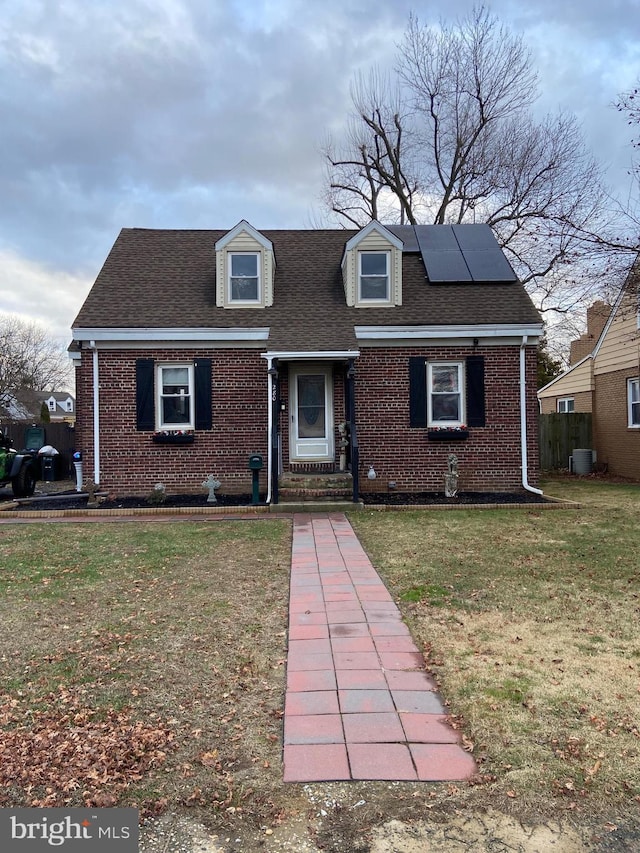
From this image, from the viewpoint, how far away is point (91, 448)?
Answer: 482 inches

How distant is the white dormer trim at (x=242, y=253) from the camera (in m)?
12.8

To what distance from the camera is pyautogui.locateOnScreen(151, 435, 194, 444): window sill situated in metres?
12.2

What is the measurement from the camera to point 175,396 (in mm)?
12336

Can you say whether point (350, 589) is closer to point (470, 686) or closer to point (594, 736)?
point (470, 686)

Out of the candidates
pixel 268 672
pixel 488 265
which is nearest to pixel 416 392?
pixel 488 265

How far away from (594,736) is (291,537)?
569 centimetres

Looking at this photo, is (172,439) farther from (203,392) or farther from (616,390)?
(616,390)

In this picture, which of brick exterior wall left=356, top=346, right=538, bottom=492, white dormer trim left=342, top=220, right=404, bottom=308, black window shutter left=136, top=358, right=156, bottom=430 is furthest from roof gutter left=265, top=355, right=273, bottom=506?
white dormer trim left=342, top=220, right=404, bottom=308

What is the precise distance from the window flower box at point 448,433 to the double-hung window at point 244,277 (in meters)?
4.72

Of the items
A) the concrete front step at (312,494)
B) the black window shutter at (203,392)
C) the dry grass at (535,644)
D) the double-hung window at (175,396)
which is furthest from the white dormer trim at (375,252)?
the dry grass at (535,644)

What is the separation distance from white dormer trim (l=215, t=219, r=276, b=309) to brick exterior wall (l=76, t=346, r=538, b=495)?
1.32m

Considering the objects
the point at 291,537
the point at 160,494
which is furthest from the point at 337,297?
the point at 291,537

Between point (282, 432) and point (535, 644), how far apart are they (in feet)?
28.1

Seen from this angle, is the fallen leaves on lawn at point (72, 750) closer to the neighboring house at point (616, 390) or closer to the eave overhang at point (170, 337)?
the eave overhang at point (170, 337)
